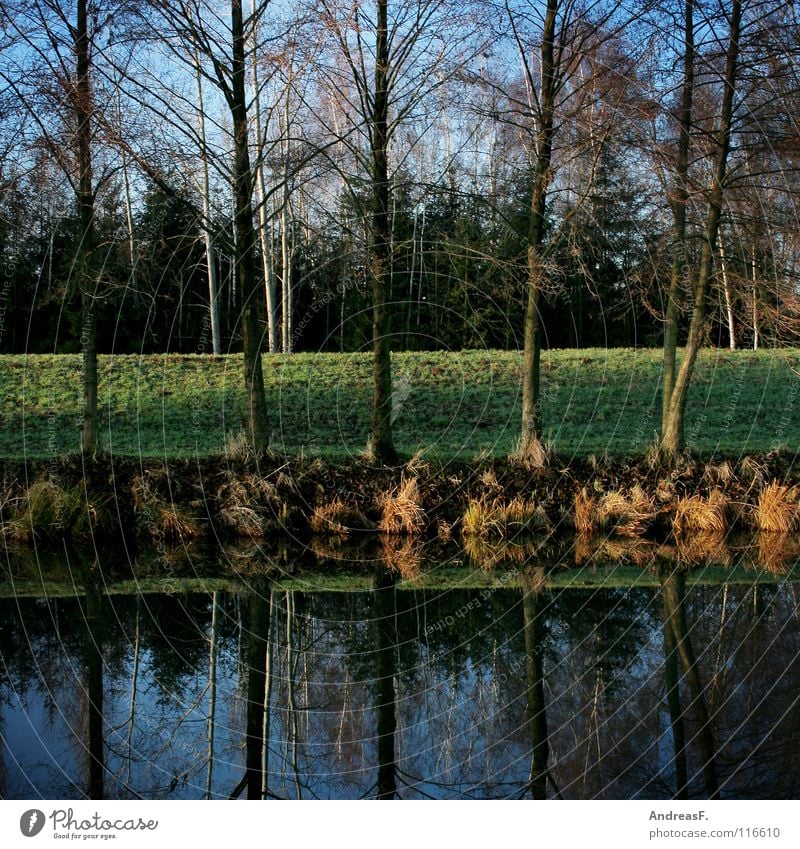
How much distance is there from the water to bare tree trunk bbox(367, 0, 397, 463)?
4.48 m

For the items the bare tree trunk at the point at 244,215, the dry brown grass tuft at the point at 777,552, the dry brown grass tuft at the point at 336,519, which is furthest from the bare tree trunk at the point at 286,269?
the dry brown grass tuft at the point at 777,552

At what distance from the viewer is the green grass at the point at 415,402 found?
19.6 m

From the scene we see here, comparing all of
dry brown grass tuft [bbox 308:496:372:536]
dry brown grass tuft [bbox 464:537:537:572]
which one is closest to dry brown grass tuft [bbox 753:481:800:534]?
dry brown grass tuft [bbox 464:537:537:572]

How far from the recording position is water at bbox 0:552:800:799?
264 inches

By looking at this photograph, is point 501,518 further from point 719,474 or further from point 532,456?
point 719,474

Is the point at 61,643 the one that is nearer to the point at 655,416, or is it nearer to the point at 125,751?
the point at 125,751

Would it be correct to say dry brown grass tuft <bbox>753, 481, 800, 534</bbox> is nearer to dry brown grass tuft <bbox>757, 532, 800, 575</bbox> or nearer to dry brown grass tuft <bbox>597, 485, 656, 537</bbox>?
dry brown grass tuft <bbox>757, 532, 800, 575</bbox>

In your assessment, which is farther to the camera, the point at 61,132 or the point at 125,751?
the point at 61,132

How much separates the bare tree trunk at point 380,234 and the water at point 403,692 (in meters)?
4.48

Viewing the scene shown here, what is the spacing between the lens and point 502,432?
802 inches

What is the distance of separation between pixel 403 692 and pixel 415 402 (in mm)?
14361

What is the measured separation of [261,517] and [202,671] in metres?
5.86

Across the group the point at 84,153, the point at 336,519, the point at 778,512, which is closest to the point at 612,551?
the point at 778,512

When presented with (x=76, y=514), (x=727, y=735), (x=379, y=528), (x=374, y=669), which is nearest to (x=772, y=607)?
(x=727, y=735)
